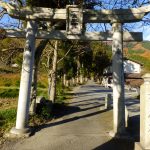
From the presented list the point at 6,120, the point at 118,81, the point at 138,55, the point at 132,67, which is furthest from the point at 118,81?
the point at 138,55

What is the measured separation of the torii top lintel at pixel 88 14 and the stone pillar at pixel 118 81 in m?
0.35

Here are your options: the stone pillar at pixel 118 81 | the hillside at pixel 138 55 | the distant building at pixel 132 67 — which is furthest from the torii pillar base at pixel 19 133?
the distant building at pixel 132 67

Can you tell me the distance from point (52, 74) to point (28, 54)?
912 centimetres

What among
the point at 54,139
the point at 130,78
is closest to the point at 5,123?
the point at 54,139

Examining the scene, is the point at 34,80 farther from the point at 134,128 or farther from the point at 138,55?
the point at 138,55

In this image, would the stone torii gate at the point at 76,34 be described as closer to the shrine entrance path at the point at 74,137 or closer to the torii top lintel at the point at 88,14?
the torii top lintel at the point at 88,14

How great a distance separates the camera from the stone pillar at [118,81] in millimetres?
11086

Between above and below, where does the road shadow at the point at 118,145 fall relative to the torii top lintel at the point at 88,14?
below

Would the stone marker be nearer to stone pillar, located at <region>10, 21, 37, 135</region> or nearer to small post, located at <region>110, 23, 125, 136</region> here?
small post, located at <region>110, 23, 125, 136</region>

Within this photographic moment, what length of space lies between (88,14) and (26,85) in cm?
352

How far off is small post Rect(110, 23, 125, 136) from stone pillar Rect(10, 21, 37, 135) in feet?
10.0

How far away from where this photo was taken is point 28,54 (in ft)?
36.8

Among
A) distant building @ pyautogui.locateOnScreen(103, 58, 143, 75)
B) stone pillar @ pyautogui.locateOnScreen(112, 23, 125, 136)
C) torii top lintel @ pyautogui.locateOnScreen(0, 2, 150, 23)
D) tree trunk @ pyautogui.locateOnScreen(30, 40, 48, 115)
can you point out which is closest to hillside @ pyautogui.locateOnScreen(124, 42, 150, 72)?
distant building @ pyautogui.locateOnScreen(103, 58, 143, 75)

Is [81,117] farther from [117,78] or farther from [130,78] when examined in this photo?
[130,78]
